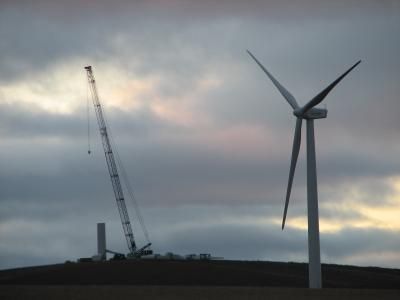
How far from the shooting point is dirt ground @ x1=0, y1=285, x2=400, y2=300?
115m

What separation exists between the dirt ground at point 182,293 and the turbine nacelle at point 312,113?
21.1m

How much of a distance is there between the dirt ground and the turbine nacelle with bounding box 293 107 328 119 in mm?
21112

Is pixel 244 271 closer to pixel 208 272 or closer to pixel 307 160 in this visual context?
pixel 208 272

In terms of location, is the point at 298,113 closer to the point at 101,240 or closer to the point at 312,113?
the point at 312,113

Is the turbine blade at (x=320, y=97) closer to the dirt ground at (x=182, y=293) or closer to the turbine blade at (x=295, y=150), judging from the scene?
the turbine blade at (x=295, y=150)

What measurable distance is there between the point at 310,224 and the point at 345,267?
73.1m

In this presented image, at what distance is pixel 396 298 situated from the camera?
115688 mm

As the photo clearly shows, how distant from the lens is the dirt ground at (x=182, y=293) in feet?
377

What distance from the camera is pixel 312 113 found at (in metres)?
124

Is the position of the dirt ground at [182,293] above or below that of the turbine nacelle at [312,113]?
below

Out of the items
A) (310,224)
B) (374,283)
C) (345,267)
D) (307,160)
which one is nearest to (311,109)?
(307,160)

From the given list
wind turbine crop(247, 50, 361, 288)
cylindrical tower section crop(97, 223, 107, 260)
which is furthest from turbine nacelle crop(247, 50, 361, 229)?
cylindrical tower section crop(97, 223, 107, 260)

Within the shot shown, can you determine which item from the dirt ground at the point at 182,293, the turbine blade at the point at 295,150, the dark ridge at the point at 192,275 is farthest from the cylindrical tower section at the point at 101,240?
the turbine blade at the point at 295,150

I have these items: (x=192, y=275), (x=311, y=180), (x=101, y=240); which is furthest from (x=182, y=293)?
(x=101, y=240)
